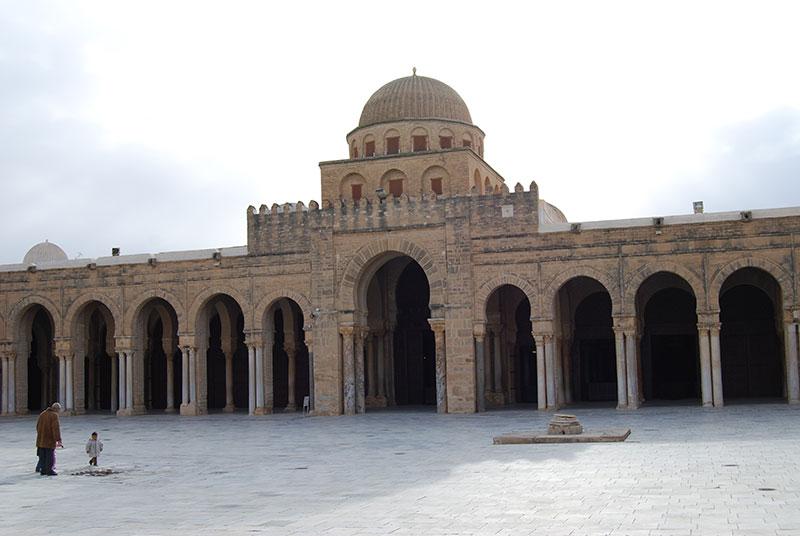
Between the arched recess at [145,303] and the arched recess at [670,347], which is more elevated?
the arched recess at [145,303]

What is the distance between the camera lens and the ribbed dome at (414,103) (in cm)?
3020

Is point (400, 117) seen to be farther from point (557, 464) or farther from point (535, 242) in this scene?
point (557, 464)

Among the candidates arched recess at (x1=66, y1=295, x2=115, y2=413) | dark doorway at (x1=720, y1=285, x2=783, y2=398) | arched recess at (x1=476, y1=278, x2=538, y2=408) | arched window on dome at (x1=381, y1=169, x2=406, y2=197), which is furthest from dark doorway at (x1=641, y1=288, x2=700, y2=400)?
arched recess at (x1=66, y1=295, x2=115, y2=413)

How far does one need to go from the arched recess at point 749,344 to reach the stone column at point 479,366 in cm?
767

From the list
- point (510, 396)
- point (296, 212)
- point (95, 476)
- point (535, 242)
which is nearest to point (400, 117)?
point (296, 212)

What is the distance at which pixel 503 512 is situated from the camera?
29.7 feet

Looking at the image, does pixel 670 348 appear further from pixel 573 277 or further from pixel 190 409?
pixel 190 409

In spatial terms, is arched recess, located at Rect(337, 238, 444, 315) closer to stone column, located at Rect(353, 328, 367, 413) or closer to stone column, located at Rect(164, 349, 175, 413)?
stone column, located at Rect(353, 328, 367, 413)

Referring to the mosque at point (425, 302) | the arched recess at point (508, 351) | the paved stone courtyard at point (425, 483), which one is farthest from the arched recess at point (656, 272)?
the arched recess at point (508, 351)

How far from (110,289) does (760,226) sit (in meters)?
19.2

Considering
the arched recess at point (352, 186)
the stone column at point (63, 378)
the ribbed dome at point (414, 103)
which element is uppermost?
the ribbed dome at point (414, 103)

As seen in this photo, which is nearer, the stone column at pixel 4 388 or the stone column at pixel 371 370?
the stone column at pixel 371 370

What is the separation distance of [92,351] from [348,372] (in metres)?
10.9

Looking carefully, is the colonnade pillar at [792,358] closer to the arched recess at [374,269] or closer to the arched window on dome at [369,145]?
the arched recess at [374,269]
